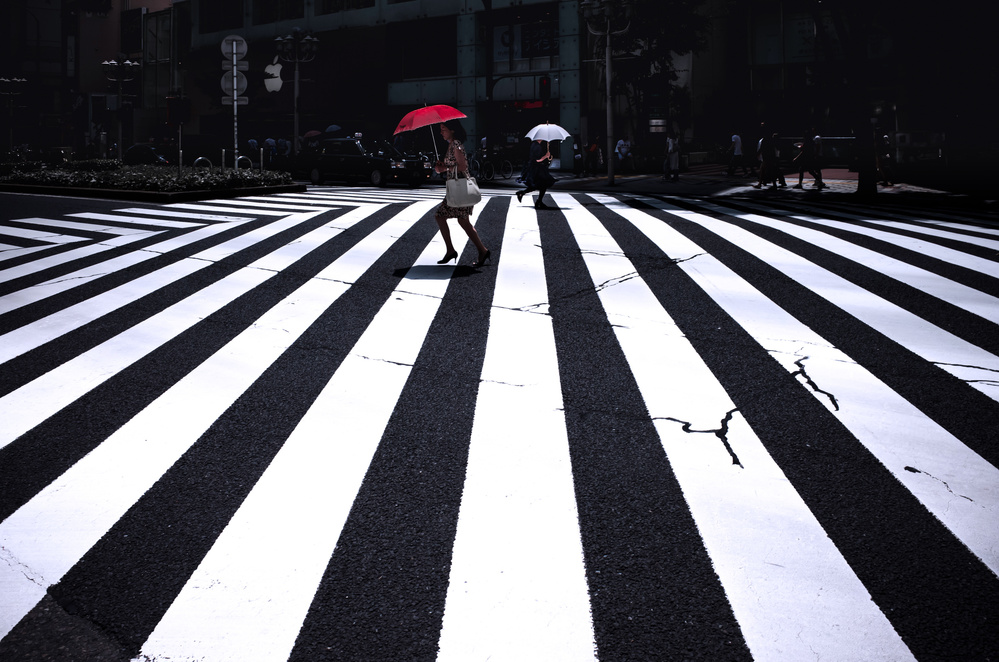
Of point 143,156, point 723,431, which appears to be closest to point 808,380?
point 723,431

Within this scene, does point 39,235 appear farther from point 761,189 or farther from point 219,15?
point 219,15

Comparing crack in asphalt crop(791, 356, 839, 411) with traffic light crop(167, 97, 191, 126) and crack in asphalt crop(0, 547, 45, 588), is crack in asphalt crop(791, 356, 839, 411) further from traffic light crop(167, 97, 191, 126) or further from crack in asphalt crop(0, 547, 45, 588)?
traffic light crop(167, 97, 191, 126)

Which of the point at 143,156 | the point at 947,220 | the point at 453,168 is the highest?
the point at 143,156

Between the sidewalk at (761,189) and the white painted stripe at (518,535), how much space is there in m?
15.8

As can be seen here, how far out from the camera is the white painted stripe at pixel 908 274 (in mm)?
7949

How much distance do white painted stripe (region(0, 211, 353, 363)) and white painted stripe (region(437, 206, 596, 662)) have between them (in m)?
3.94

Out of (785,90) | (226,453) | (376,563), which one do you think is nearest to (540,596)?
(376,563)

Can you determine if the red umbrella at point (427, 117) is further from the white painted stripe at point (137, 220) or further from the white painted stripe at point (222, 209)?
the white painted stripe at point (222, 209)

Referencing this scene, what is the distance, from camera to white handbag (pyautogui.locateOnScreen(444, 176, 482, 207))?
902cm

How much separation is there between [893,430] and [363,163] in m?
26.0

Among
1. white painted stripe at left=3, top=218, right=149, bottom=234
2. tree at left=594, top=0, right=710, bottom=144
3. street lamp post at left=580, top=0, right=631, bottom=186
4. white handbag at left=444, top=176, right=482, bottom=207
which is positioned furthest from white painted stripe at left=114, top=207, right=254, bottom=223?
tree at left=594, top=0, right=710, bottom=144

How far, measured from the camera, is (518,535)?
3.62m

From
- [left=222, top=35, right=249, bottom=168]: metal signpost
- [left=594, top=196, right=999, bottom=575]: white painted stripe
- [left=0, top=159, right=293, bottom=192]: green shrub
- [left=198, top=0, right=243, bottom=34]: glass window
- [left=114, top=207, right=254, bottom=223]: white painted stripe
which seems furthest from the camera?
[left=198, top=0, right=243, bottom=34]: glass window

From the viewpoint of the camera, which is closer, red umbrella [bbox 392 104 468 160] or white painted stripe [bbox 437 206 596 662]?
white painted stripe [bbox 437 206 596 662]
